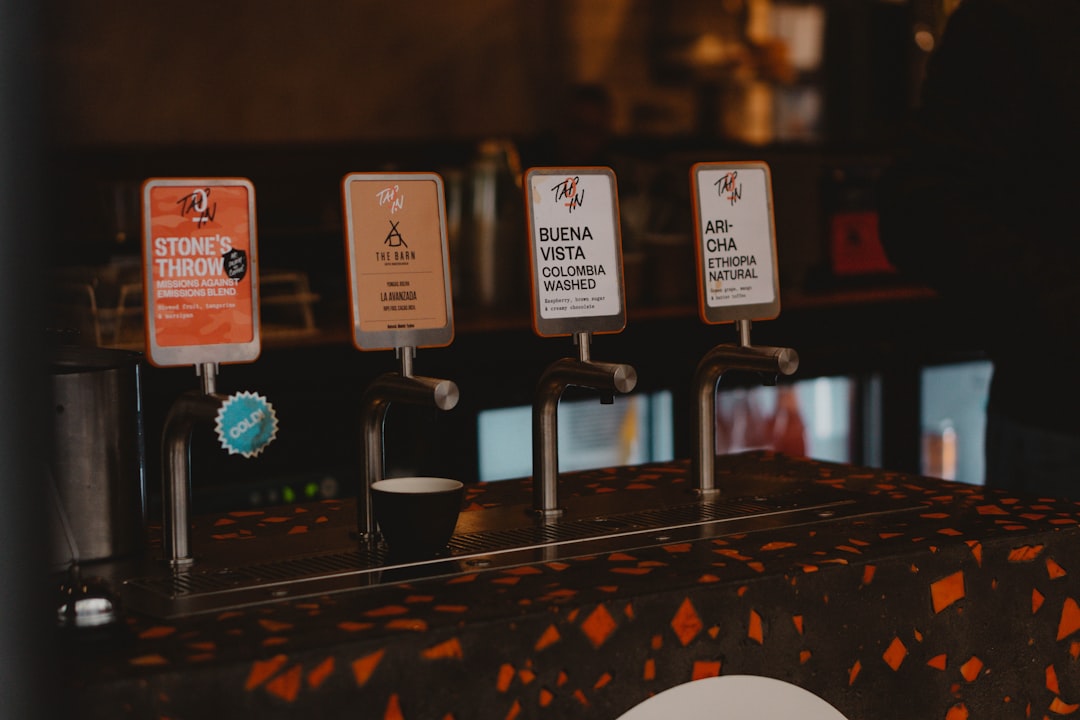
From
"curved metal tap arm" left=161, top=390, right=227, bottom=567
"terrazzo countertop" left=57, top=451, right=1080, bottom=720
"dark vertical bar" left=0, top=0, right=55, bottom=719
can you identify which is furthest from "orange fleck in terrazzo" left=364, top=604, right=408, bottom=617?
"dark vertical bar" left=0, top=0, right=55, bottom=719

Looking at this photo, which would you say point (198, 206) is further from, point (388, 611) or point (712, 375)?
point (712, 375)

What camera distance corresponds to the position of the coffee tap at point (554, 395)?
1.22 meters

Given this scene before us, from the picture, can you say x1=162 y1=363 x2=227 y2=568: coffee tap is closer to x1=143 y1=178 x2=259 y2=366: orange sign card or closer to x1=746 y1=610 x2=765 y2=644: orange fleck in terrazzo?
x1=143 y1=178 x2=259 y2=366: orange sign card

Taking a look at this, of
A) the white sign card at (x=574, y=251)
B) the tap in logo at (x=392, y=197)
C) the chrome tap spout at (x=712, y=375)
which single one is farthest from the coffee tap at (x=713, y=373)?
the tap in logo at (x=392, y=197)

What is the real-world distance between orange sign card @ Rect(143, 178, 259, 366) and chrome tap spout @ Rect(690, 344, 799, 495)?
52 cm

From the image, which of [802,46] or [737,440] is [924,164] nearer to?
[737,440]

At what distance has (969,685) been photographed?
120 centimetres

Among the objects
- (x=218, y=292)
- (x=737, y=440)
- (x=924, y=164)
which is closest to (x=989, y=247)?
(x=924, y=164)

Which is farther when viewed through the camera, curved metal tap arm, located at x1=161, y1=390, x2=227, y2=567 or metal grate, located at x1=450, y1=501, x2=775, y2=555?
metal grate, located at x1=450, y1=501, x2=775, y2=555

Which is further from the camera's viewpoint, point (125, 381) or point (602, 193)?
point (602, 193)

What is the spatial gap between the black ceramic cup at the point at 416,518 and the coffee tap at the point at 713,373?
0.36 meters

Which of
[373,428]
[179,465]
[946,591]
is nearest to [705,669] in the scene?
[946,591]

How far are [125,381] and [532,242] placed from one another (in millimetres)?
418

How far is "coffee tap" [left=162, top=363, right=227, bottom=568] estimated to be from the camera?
107 cm
